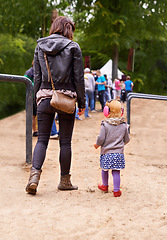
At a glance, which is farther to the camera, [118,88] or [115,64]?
[115,64]

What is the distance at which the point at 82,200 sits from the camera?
3920 millimetres

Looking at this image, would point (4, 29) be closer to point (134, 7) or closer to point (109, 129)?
point (134, 7)

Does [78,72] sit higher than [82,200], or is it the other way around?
[78,72]

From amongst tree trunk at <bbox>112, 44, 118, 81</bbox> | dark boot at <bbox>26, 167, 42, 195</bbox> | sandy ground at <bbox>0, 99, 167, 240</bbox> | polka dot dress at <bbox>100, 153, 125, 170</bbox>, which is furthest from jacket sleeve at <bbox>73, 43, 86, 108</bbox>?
tree trunk at <bbox>112, 44, 118, 81</bbox>

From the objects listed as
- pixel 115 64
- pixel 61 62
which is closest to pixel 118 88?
pixel 115 64

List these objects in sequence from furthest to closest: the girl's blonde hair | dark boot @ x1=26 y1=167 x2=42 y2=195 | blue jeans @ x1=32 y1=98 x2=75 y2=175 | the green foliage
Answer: the green foliage < the girl's blonde hair < blue jeans @ x1=32 y1=98 x2=75 y2=175 < dark boot @ x1=26 y1=167 x2=42 y2=195

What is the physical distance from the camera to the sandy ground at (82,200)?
3.12 meters

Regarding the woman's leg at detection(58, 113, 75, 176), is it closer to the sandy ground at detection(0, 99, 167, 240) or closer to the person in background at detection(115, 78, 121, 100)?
the sandy ground at detection(0, 99, 167, 240)

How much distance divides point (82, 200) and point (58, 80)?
1210mm

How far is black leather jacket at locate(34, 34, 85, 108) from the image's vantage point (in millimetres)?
3861

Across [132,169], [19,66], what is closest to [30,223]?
[132,169]

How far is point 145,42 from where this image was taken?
31.4m

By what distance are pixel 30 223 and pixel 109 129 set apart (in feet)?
4.40

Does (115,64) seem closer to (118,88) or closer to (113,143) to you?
(118,88)
